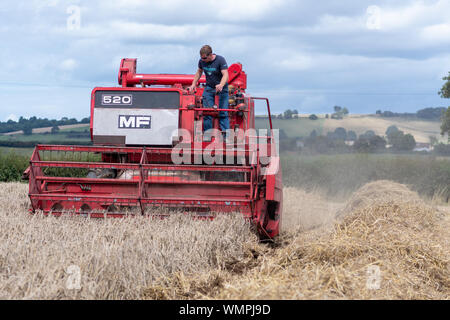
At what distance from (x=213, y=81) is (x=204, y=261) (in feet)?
11.6

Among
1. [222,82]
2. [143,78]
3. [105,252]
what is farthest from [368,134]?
[105,252]

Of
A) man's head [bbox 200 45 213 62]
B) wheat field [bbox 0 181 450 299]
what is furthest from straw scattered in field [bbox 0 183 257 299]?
man's head [bbox 200 45 213 62]

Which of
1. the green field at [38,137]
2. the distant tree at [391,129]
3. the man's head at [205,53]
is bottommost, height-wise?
the green field at [38,137]

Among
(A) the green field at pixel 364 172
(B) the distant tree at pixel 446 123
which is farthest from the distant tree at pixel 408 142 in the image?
(A) the green field at pixel 364 172

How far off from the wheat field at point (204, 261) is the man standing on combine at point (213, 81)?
1922mm

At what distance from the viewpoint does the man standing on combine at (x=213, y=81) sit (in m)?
8.19

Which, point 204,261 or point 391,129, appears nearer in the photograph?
point 204,261

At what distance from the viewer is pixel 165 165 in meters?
7.17

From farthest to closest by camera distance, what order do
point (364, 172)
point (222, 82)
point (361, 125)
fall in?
1. point (361, 125)
2. point (364, 172)
3. point (222, 82)

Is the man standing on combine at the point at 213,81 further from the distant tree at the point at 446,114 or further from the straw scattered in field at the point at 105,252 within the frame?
the distant tree at the point at 446,114

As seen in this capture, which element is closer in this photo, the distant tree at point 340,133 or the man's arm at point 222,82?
the man's arm at point 222,82

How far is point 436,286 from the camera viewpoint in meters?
5.63

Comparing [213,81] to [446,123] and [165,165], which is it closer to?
[165,165]
